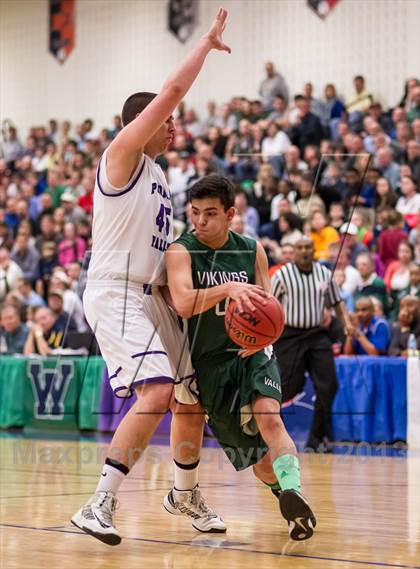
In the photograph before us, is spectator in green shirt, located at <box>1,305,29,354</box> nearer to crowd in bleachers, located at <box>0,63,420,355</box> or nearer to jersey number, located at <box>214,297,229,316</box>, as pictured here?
crowd in bleachers, located at <box>0,63,420,355</box>

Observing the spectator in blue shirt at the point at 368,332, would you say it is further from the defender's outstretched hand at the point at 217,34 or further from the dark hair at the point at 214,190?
the defender's outstretched hand at the point at 217,34

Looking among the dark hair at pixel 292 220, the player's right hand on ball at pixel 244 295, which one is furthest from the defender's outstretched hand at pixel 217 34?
the dark hair at pixel 292 220

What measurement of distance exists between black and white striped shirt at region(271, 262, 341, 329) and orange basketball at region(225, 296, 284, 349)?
5167 mm

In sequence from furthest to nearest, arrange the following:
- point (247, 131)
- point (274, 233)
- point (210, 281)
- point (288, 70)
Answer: point (288, 70) → point (247, 131) → point (274, 233) → point (210, 281)

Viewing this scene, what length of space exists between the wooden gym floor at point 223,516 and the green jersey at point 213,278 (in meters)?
0.82

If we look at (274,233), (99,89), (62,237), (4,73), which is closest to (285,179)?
(274,233)

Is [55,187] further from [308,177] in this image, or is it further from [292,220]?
[292,220]

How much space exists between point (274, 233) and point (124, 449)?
9.29 metres

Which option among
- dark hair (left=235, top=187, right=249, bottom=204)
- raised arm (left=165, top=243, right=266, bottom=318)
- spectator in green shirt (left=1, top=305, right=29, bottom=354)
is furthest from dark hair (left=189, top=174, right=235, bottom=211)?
dark hair (left=235, top=187, right=249, bottom=204)

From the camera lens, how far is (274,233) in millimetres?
13383

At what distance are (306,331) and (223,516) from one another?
443 cm

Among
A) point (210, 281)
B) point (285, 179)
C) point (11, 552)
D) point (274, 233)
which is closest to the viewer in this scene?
point (11, 552)

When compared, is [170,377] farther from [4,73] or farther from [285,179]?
[4,73]

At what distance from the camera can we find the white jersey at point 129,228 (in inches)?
175
